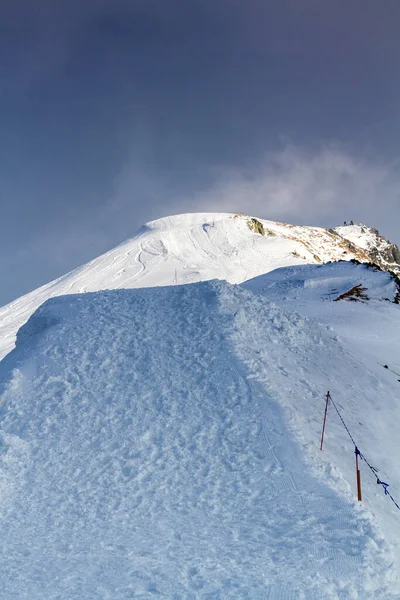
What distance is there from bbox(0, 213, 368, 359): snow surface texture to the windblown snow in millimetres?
20235

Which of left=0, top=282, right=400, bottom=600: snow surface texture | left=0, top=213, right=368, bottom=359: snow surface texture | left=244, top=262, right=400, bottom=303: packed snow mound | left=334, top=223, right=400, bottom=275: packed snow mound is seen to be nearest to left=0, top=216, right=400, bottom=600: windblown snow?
left=0, top=282, right=400, bottom=600: snow surface texture

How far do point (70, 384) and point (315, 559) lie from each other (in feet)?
30.5

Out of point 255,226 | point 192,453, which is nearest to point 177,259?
point 255,226

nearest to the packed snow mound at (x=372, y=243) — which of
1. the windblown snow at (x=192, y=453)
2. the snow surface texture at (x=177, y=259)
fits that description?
the snow surface texture at (x=177, y=259)

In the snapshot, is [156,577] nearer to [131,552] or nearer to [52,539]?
[131,552]

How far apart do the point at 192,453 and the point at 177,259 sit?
152 ft

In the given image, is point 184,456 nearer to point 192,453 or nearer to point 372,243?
point 192,453

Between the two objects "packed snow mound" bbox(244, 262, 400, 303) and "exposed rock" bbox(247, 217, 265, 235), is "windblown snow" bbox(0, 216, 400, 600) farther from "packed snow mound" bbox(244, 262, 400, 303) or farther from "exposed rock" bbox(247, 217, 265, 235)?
"exposed rock" bbox(247, 217, 265, 235)

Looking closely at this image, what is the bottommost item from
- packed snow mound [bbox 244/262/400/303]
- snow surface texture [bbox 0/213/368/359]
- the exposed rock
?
packed snow mound [bbox 244/262/400/303]

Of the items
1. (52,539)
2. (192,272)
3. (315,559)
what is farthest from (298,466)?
(192,272)

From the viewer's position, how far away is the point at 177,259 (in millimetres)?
56344

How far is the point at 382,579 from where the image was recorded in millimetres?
6414

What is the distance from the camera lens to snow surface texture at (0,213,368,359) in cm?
4731

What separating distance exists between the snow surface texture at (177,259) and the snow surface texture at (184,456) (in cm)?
2025
